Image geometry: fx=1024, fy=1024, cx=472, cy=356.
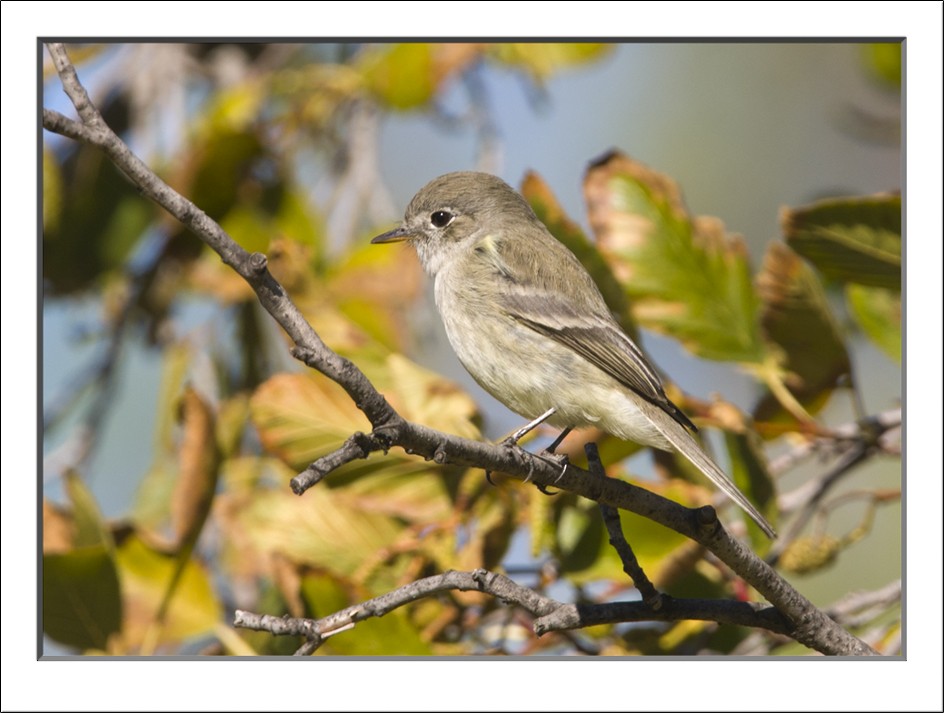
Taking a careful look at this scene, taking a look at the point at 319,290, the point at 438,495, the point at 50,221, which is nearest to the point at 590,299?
the point at 438,495

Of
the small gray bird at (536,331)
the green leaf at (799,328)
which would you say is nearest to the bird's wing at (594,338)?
the small gray bird at (536,331)

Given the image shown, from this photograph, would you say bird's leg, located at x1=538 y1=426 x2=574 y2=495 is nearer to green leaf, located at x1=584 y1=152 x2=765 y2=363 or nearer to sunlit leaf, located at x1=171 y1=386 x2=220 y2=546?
green leaf, located at x1=584 y1=152 x2=765 y2=363

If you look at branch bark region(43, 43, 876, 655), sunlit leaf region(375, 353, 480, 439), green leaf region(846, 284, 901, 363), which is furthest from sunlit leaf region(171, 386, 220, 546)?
green leaf region(846, 284, 901, 363)

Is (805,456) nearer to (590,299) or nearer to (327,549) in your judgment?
(590,299)

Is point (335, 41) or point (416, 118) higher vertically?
point (416, 118)

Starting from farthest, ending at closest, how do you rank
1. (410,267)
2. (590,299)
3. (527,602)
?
(410,267) < (590,299) < (527,602)

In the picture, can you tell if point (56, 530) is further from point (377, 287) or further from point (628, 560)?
point (628, 560)

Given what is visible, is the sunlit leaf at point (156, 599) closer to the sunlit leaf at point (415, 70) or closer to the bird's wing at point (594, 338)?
the bird's wing at point (594, 338)
